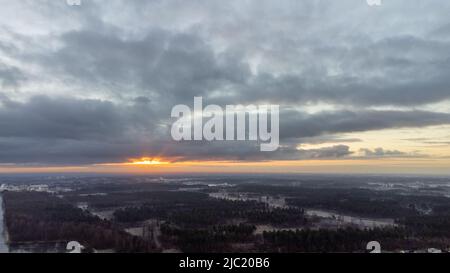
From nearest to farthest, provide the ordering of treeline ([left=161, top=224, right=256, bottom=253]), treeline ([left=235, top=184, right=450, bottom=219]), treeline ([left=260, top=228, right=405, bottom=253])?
treeline ([left=161, top=224, right=256, bottom=253]) < treeline ([left=260, top=228, right=405, bottom=253]) < treeline ([left=235, top=184, right=450, bottom=219])

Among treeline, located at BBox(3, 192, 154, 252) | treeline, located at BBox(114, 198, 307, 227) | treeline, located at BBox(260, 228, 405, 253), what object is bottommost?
treeline, located at BBox(114, 198, 307, 227)

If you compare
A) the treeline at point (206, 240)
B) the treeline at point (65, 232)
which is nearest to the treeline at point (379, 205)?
the treeline at point (206, 240)

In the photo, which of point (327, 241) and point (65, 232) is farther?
point (327, 241)

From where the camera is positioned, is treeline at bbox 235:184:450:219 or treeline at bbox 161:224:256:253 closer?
treeline at bbox 161:224:256:253

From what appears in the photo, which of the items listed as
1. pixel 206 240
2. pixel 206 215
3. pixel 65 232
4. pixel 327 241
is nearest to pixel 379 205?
pixel 206 215

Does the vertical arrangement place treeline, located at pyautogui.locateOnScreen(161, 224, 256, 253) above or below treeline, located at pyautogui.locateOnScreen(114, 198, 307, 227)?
above

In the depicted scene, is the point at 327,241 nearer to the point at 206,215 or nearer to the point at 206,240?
the point at 206,240

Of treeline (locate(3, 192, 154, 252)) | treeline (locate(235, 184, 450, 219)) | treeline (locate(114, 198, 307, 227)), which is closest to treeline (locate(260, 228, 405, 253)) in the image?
treeline (locate(3, 192, 154, 252))

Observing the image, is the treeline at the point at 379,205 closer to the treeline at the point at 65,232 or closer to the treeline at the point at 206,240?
the treeline at the point at 206,240

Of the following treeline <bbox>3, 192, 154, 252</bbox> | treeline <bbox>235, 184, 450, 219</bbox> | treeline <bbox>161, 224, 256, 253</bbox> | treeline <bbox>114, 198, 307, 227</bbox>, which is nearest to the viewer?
treeline <bbox>3, 192, 154, 252</bbox>

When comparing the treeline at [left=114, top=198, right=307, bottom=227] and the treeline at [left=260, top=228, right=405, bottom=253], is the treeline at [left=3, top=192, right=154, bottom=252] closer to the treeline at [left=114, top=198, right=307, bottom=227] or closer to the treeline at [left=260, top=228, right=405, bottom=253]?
the treeline at [left=260, top=228, right=405, bottom=253]

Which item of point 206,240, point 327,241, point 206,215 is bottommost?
point 206,215
